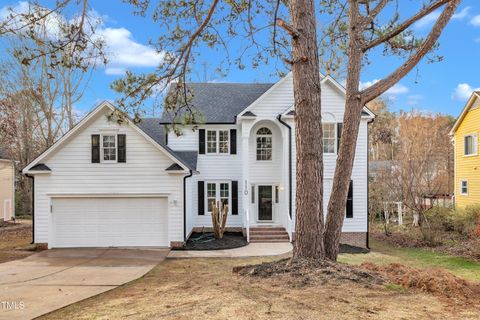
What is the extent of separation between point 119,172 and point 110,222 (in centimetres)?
199

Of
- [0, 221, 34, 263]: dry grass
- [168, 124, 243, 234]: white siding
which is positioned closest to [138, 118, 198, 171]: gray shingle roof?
[168, 124, 243, 234]: white siding

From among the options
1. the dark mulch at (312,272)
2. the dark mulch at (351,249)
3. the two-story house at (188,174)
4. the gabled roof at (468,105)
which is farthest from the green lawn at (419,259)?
the gabled roof at (468,105)

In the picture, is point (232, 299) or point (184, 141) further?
point (184, 141)

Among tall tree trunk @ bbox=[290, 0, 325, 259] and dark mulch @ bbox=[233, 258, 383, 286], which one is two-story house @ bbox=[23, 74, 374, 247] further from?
dark mulch @ bbox=[233, 258, 383, 286]

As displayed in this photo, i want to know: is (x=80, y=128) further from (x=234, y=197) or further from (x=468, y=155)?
(x=468, y=155)

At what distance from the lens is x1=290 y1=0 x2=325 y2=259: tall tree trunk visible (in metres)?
6.82

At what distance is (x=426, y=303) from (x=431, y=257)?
31.7ft

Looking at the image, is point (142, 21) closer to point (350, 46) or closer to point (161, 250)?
point (350, 46)

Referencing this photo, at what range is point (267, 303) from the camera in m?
5.07

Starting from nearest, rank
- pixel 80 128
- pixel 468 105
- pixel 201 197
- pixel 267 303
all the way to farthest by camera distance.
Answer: pixel 267 303
pixel 80 128
pixel 201 197
pixel 468 105

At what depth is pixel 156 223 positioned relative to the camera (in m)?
14.1

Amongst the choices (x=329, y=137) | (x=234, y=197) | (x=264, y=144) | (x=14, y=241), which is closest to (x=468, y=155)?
(x=329, y=137)

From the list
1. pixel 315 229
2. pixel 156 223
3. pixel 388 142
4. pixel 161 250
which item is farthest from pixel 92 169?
pixel 388 142

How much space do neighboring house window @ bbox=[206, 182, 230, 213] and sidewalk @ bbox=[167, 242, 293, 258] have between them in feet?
12.1
